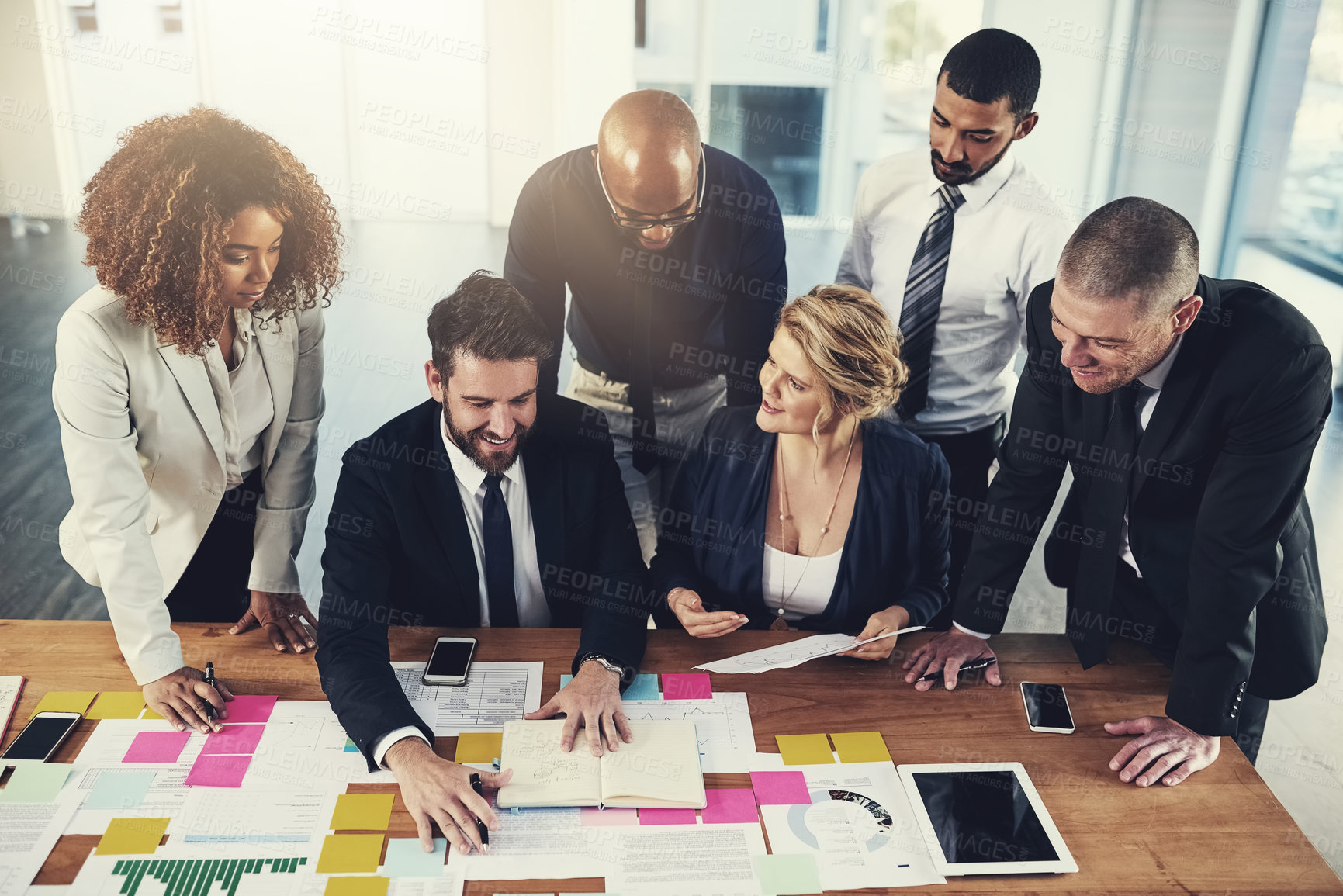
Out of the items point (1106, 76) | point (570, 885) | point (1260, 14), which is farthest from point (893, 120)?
point (570, 885)

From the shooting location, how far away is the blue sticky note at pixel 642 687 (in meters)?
1.99

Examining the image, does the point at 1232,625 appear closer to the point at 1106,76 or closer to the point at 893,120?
the point at 1106,76

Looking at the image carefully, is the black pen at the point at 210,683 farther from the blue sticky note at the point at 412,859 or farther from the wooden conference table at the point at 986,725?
the blue sticky note at the point at 412,859

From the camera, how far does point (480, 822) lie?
165 centimetres

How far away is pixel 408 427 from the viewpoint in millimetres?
2197

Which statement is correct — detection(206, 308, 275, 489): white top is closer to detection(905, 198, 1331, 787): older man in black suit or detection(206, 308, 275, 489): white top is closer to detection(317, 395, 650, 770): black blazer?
detection(317, 395, 650, 770): black blazer

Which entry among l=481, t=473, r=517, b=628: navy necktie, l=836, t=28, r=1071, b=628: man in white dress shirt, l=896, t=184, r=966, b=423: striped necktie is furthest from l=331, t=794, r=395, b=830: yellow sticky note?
l=896, t=184, r=966, b=423: striped necktie

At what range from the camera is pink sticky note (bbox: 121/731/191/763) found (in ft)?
5.86

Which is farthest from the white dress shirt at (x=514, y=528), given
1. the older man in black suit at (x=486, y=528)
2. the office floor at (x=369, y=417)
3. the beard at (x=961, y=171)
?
the office floor at (x=369, y=417)

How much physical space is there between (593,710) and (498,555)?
49 centimetres

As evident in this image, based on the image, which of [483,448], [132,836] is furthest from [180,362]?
[132,836]

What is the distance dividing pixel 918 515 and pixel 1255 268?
4634 millimetres

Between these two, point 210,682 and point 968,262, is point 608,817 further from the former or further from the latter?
point 968,262

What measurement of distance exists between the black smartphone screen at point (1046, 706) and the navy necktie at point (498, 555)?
111cm
